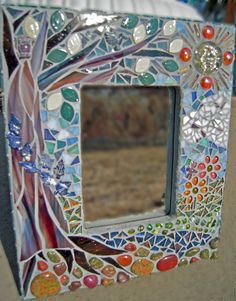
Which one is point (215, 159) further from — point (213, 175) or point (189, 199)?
point (189, 199)

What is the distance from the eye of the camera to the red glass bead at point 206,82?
1.59 meters

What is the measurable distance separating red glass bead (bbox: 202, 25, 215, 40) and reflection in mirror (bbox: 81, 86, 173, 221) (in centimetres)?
349

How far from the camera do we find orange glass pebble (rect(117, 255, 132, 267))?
1607 mm

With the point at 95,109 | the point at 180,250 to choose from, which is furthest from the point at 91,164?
the point at 180,250

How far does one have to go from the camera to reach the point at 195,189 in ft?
5.58

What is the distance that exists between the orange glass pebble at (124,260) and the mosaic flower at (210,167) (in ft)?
1.85

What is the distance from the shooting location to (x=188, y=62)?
5.04 feet

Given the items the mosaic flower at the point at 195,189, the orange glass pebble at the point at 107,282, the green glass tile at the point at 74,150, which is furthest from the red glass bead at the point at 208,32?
the orange glass pebble at the point at 107,282

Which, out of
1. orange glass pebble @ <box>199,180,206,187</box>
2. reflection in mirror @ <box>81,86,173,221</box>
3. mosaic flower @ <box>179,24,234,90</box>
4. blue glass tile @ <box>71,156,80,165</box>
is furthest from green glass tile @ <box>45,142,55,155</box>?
reflection in mirror @ <box>81,86,173,221</box>

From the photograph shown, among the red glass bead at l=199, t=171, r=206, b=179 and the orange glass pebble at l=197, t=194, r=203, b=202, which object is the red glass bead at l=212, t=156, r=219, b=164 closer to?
the red glass bead at l=199, t=171, r=206, b=179

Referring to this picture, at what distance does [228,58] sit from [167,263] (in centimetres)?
111

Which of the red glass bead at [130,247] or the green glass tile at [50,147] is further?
the red glass bead at [130,247]

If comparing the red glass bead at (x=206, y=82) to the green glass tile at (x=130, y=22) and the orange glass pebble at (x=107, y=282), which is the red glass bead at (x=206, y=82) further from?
the orange glass pebble at (x=107, y=282)

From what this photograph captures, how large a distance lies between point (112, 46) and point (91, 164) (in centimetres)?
695
